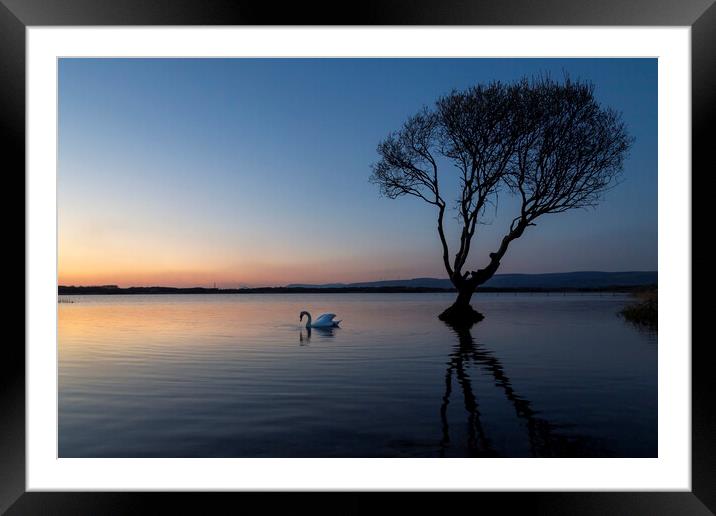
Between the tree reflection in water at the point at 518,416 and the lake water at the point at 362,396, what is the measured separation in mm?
15

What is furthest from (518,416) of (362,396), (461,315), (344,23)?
(461,315)

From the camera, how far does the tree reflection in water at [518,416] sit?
371 cm

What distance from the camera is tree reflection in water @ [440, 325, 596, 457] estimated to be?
3.71m

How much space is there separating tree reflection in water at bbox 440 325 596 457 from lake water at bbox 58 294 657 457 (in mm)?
15

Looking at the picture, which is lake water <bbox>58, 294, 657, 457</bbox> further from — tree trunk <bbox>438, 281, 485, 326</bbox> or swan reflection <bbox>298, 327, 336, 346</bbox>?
tree trunk <bbox>438, 281, 485, 326</bbox>

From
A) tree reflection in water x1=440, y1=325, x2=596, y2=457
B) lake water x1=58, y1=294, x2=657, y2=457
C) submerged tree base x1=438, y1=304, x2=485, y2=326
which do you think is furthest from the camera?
submerged tree base x1=438, y1=304, x2=485, y2=326

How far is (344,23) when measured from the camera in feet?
9.84

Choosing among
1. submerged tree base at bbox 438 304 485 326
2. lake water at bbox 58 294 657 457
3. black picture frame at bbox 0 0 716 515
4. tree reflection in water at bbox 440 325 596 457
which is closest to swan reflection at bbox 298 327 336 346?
lake water at bbox 58 294 657 457

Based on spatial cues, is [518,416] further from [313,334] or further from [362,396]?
[313,334]

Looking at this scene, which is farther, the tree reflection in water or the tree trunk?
the tree trunk

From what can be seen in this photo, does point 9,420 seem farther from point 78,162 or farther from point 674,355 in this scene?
point 78,162

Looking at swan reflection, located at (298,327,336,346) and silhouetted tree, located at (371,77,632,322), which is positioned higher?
silhouetted tree, located at (371,77,632,322)

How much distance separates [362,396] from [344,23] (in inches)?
134

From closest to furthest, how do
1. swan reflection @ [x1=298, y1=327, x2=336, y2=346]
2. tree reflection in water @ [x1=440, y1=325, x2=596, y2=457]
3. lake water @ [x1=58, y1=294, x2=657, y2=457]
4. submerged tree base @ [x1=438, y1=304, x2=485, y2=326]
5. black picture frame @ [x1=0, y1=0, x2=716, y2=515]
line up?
black picture frame @ [x1=0, y1=0, x2=716, y2=515]
tree reflection in water @ [x1=440, y1=325, x2=596, y2=457]
lake water @ [x1=58, y1=294, x2=657, y2=457]
swan reflection @ [x1=298, y1=327, x2=336, y2=346]
submerged tree base @ [x1=438, y1=304, x2=485, y2=326]
